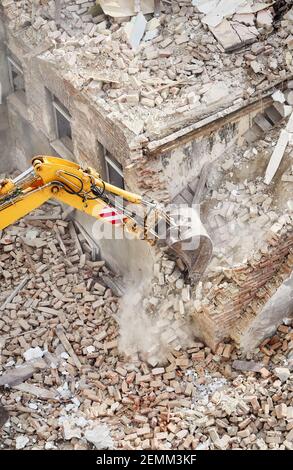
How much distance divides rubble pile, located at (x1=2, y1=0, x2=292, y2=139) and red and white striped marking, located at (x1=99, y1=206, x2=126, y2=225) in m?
1.54

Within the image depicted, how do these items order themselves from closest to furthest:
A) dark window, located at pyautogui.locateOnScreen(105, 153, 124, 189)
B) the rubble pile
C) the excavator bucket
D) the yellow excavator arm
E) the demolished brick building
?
1. the yellow excavator arm
2. the excavator bucket
3. the demolished brick building
4. the rubble pile
5. dark window, located at pyautogui.locateOnScreen(105, 153, 124, 189)

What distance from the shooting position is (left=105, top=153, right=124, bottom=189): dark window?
14.1 m

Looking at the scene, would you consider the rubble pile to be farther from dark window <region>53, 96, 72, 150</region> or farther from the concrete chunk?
dark window <region>53, 96, 72, 150</region>

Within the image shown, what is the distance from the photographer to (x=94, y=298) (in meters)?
14.9

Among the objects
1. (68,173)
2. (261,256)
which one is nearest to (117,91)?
(68,173)

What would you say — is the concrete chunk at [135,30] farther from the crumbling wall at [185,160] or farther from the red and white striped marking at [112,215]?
the red and white striped marking at [112,215]

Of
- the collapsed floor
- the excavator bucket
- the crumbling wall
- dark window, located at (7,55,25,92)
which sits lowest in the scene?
the collapsed floor

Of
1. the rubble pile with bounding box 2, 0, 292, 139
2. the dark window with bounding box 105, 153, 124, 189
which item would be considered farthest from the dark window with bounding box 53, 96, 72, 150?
the dark window with bounding box 105, 153, 124, 189

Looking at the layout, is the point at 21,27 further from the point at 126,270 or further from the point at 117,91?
the point at 126,270

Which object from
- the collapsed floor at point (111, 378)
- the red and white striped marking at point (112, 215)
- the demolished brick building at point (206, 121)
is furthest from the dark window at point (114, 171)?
the red and white striped marking at point (112, 215)

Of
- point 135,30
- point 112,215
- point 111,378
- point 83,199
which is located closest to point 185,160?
point 112,215

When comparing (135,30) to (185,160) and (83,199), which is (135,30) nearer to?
(185,160)

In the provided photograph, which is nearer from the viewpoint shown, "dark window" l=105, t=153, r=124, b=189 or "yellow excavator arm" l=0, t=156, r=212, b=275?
"yellow excavator arm" l=0, t=156, r=212, b=275

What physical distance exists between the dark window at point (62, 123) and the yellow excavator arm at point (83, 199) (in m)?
3.83
